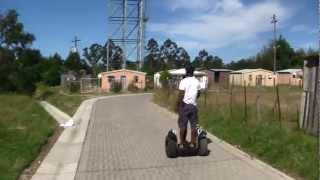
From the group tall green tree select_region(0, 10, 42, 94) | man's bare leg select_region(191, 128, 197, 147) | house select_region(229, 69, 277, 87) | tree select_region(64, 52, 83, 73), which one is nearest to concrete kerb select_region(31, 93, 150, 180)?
man's bare leg select_region(191, 128, 197, 147)

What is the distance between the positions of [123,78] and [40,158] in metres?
66.5

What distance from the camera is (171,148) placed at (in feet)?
40.8

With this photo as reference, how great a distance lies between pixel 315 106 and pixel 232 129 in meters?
2.60

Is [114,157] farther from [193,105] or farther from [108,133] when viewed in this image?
[108,133]

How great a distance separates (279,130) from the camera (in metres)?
13.8

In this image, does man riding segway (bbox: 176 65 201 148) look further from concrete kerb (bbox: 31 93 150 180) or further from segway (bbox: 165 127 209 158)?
concrete kerb (bbox: 31 93 150 180)

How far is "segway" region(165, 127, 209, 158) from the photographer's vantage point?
12414 mm

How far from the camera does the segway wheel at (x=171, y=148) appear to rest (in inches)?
488

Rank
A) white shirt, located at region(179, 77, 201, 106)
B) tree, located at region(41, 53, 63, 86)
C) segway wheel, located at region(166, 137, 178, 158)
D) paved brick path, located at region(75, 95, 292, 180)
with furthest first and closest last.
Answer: tree, located at region(41, 53, 63, 86) → white shirt, located at region(179, 77, 201, 106) → segway wheel, located at region(166, 137, 178, 158) → paved brick path, located at region(75, 95, 292, 180)

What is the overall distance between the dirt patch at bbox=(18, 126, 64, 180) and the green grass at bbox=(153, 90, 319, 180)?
4.37 m

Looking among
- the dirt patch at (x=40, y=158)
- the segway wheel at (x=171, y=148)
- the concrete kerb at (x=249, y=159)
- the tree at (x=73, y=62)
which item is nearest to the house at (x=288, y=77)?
the tree at (x=73, y=62)

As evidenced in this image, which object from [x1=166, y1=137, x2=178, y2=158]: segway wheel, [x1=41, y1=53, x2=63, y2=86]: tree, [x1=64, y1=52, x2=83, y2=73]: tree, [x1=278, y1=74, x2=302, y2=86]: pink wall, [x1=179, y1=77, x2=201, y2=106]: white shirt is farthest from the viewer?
[x1=64, y1=52, x2=83, y2=73]: tree

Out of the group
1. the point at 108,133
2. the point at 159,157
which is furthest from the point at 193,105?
the point at 108,133

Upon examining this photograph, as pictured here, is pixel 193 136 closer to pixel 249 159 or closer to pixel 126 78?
pixel 249 159
